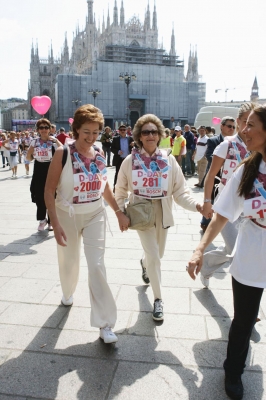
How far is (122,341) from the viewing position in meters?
2.66

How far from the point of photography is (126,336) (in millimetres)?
2729

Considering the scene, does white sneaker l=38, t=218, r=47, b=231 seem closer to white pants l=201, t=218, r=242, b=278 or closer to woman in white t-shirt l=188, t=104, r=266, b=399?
white pants l=201, t=218, r=242, b=278

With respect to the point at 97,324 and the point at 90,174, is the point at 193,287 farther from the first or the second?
the point at 90,174

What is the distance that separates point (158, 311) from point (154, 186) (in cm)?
99

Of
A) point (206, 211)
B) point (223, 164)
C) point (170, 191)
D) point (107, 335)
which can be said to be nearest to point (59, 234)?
point (107, 335)

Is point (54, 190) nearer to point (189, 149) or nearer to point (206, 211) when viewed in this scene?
point (206, 211)

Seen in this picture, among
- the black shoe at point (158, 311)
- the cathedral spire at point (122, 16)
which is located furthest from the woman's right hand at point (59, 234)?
the cathedral spire at point (122, 16)

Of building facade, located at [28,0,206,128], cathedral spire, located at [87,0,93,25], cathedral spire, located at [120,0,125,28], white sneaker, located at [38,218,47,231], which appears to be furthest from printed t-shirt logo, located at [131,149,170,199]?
cathedral spire, located at [87,0,93,25]

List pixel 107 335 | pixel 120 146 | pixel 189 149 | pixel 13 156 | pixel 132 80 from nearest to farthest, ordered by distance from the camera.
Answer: pixel 107 335
pixel 120 146
pixel 189 149
pixel 13 156
pixel 132 80

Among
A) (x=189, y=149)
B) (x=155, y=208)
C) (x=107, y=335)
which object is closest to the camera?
(x=107, y=335)

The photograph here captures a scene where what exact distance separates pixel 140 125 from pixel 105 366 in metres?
1.84

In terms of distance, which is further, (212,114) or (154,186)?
(212,114)

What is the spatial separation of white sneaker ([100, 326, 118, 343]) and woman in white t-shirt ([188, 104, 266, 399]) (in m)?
0.80

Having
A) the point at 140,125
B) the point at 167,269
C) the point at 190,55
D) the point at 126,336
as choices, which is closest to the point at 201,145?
the point at 167,269
